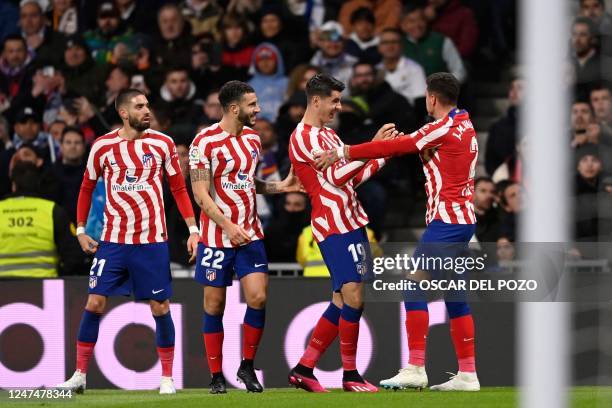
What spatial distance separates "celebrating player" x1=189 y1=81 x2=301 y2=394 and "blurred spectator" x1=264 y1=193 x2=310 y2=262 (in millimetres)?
2866

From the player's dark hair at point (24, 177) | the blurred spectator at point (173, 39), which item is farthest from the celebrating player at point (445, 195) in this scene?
the blurred spectator at point (173, 39)

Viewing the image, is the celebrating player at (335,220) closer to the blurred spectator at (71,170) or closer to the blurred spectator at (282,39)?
the blurred spectator at (71,170)

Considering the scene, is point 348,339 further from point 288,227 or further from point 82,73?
point 82,73

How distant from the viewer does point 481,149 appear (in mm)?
13867

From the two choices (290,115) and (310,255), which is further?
(290,115)

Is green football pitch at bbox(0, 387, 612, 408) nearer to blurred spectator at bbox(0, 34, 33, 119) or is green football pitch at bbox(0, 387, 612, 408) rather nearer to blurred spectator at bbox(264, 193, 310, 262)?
blurred spectator at bbox(264, 193, 310, 262)

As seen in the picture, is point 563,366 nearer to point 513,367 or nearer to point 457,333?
point 457,333

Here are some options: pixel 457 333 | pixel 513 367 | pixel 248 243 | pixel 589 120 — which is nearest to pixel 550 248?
pixel 457 333

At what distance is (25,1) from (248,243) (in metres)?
7.72

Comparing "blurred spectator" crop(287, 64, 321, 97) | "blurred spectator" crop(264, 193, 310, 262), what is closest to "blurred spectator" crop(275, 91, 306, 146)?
"blurred spectator" crop(287, 64, 321, 97)

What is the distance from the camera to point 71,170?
490 inches

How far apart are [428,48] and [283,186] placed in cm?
485

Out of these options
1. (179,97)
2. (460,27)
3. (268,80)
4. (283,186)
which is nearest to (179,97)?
(179,97)

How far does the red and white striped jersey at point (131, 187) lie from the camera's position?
9.10m
